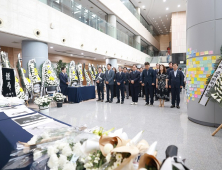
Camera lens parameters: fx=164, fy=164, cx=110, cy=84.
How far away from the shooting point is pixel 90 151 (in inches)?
34.7

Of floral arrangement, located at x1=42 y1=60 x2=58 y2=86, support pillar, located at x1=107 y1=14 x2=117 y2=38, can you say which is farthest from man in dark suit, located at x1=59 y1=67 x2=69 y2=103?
support pillar, located at x1=107 y1=14 x2=117 y2=38

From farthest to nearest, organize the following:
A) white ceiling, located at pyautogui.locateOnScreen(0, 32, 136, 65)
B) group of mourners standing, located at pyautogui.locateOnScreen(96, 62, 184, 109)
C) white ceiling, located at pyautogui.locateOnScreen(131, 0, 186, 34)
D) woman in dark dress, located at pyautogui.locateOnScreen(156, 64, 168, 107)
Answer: white ceiling, located at pyautogui.locateOnScreen(131, 0, 186, 34)
white ceiling, located at pyautogui.locateOnScreen(0, 32, 136, 65)
woman in dark dress, located at pyautogui.locateOnScreen(156, 64, 168, 107)
group of mourners standing, located at pyautogui.locateOnScreen(96, 62, 184, 109)

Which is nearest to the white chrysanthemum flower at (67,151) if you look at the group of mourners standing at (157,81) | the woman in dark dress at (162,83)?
the group of mourners standing at (157,81)

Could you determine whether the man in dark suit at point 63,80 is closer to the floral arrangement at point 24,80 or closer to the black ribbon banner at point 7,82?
the floral arrangement at point 24,80

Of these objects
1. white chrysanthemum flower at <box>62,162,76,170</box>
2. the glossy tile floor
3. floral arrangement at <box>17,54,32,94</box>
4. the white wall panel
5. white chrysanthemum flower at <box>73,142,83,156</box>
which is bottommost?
the glossy tile floor

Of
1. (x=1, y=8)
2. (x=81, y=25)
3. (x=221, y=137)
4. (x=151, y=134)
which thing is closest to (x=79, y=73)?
(x=81, y=25)

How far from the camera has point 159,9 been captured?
19.7 m

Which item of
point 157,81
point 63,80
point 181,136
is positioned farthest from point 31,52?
point 181,136

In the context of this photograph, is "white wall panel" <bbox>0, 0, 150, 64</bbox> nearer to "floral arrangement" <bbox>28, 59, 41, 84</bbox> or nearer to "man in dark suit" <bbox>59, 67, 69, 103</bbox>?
"floral arrangement" <bbox>28, 59, 41, 84</bbox>

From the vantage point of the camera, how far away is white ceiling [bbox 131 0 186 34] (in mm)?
17922

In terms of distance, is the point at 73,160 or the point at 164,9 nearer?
the point at 73,160

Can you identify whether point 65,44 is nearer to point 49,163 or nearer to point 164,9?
point 49,163

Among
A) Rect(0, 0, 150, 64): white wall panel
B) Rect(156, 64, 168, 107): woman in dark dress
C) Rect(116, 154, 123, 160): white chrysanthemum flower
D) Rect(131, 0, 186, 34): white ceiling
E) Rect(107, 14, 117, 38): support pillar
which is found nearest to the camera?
Rect(116, 154, 123, 160): white chrysanthemum flower

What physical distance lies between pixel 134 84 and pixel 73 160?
255 inches
